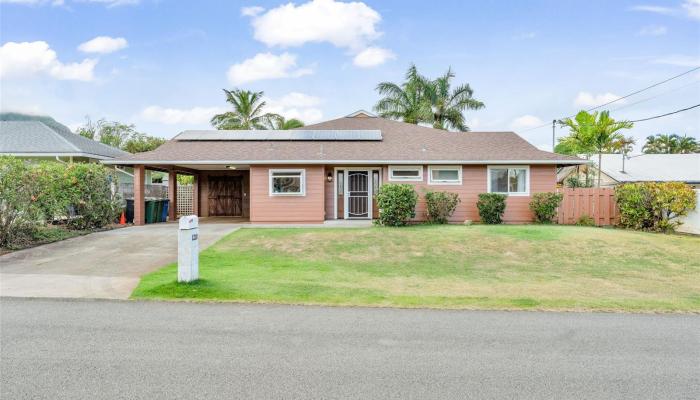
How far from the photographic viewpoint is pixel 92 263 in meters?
9.29

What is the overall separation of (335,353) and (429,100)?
27694 millimetres

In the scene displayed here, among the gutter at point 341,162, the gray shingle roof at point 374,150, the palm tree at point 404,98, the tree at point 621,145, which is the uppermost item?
the palm tree at point 404,98

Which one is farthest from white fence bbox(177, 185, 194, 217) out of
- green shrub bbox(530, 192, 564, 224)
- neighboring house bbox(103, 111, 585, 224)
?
green shrub bbox(530, 192, 564, 224)

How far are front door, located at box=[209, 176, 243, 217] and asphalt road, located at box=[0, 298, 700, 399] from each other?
15.6 m

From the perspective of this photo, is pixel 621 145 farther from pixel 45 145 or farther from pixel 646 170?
pixel 45 145

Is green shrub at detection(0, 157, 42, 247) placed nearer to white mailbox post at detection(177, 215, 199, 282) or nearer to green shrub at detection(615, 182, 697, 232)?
white mailbox post at detection(177, 215, 199, 282)

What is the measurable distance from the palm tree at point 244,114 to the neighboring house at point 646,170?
23.5 meters

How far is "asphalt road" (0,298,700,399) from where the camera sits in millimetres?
3467

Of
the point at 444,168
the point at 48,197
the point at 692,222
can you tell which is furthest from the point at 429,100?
the point at 48,197

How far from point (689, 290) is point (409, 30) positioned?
56.2ft

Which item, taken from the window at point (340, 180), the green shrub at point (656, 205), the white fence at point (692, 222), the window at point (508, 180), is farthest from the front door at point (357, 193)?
the white fence at point (692, 222)

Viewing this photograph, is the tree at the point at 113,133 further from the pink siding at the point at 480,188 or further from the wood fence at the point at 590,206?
the wood fence at the point at 590,206

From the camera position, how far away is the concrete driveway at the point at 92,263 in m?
6.93

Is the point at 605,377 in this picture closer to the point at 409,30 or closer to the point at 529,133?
the point at 409,30
